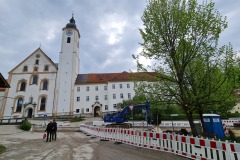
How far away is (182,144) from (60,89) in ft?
134

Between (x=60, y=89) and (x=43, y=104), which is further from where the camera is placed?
(x=60, y=89)

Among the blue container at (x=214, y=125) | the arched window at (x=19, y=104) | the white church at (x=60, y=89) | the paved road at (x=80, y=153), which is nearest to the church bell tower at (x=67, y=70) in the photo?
the white church at (x=60, y=89)

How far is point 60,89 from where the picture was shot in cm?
4281

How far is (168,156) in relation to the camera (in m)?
7.26

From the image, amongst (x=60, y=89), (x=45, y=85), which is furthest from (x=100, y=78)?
(x=45, y=85)

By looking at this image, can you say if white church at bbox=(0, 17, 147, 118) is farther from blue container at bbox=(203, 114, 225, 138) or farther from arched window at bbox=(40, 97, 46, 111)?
blue container at bbox=(203, 114, 225, 138)

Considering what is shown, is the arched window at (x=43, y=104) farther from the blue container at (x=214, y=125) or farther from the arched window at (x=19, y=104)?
the blue container at (x=214, y=125)

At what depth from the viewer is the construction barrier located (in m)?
5.22

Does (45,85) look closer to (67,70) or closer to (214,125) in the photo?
(67,70)

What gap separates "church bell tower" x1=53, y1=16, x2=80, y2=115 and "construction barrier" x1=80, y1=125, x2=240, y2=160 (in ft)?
107

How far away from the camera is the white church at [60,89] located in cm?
4103

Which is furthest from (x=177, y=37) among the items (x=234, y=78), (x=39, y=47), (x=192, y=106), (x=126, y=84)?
(x=39, y=47)

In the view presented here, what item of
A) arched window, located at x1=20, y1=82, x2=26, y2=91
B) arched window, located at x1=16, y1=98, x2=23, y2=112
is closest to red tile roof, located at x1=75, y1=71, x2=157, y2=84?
arched window, located at x1=20, y1=82, x2=26, y2=91

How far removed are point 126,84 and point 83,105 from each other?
45.8ft
